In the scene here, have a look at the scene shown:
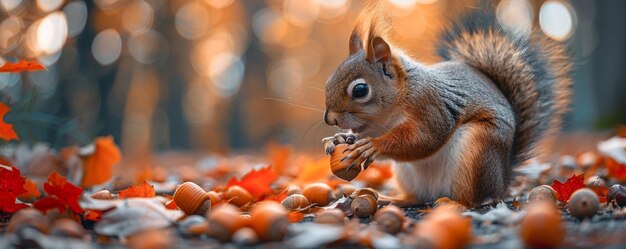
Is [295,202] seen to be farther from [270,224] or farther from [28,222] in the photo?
[28,222]

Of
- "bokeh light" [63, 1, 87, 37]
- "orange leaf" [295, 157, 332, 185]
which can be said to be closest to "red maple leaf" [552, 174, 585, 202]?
"orange leaf" [295, 157, 332, 185]

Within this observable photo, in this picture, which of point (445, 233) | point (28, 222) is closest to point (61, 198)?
point (28, 222)

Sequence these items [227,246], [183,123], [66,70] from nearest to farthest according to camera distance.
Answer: [227,246] → [66,70] → [183,123]

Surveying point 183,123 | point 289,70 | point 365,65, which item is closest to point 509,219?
point 365,65

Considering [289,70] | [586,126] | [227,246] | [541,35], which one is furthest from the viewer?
[289,70]

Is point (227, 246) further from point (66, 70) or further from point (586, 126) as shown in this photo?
point (586, 126)

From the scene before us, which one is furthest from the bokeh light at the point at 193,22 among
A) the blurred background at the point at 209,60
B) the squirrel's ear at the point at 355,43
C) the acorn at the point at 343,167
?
the acorn at the point at 343,167
